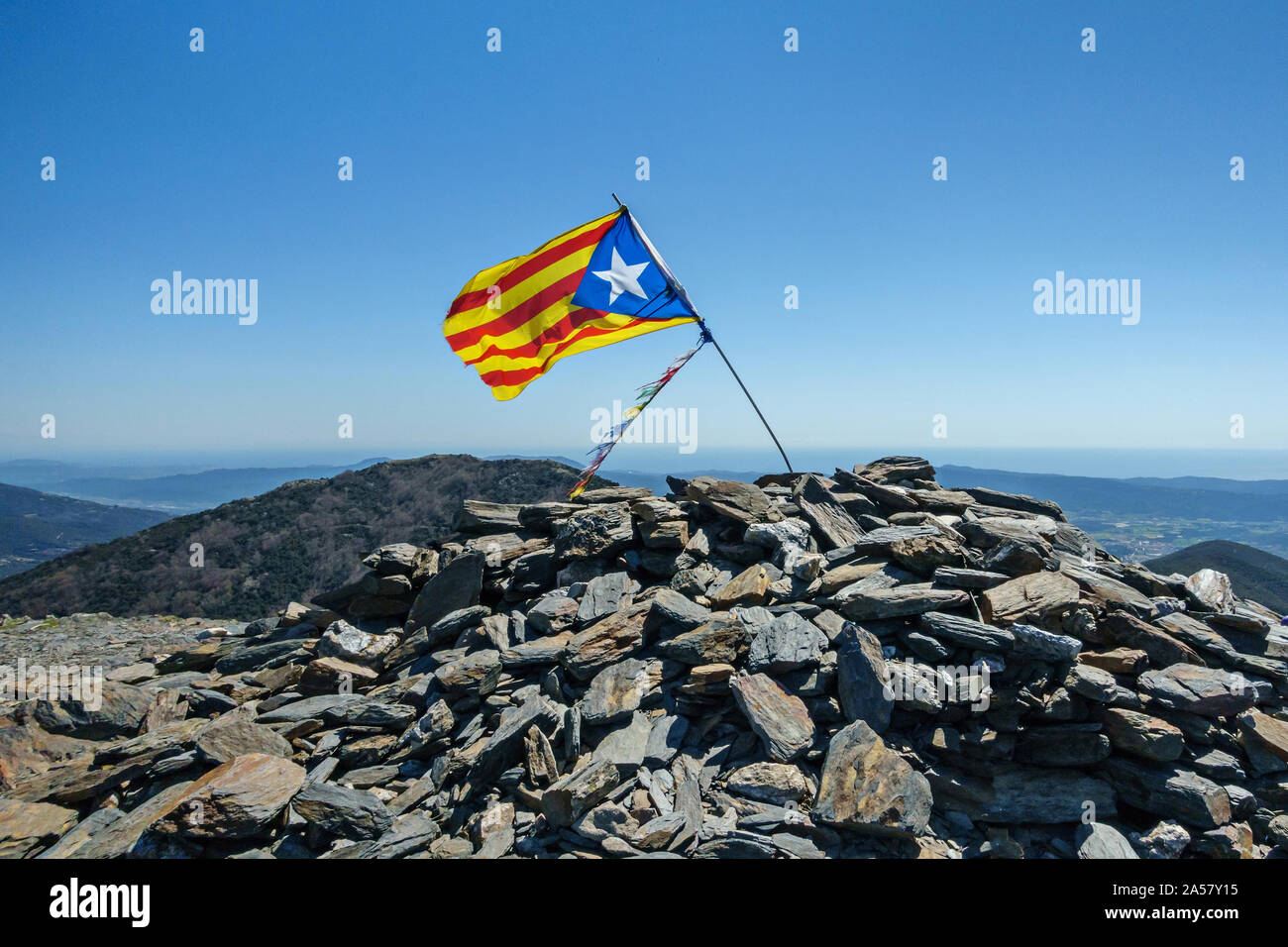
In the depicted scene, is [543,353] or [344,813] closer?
[344,813]

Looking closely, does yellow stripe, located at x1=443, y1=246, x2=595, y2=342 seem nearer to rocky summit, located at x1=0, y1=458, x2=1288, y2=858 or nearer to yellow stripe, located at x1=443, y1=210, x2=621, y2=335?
yellow stripe, located at x1=443, y1=210, x2=621, y2=335

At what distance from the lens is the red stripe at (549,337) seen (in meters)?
13.7

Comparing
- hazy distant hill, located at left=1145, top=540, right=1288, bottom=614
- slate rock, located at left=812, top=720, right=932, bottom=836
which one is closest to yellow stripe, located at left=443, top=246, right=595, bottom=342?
slate rock, located at left=812, top=720, right=932, bottom=836

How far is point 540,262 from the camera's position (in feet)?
45.3

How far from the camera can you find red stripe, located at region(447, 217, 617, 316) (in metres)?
13.6

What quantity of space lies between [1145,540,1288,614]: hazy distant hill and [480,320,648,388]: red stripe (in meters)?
50.8

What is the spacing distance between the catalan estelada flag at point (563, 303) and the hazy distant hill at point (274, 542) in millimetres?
27498

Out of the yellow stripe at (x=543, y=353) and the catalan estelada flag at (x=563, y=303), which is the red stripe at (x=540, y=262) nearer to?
the catalan estelada flag at (x=563, y=303)

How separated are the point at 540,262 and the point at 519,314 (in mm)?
1371

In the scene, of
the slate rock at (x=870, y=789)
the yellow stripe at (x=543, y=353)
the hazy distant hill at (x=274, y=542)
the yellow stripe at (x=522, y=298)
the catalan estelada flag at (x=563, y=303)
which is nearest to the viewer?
the slate rock at (x=870, y=789)

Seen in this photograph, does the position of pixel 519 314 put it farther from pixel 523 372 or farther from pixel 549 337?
pixel 523 372

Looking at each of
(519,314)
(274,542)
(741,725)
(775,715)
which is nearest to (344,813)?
(741,725)

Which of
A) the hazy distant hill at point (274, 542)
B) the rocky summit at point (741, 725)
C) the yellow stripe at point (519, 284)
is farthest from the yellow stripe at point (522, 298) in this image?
the hazy distant hill at point (274, 542)

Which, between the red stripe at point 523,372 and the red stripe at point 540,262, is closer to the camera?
the red stripe at point 540,262
